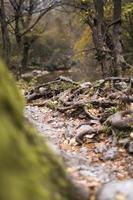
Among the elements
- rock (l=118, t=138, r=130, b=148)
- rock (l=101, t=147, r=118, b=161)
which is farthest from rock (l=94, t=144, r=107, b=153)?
rock (l=118, t=138, r=130, b=148)

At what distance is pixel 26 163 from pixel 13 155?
20 cm

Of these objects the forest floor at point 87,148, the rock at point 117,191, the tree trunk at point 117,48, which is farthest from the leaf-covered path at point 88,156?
A: the tree trunk at point 117,48

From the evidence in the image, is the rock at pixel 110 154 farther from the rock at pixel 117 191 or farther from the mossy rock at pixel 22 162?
the mossy rock at pixel 22 162

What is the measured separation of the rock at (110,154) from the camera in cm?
787

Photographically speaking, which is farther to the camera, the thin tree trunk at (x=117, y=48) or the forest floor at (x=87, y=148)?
the thin tree trunk at (x=117, y=48)

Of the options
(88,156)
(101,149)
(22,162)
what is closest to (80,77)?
(101,149)

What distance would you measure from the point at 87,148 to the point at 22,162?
16.6ft

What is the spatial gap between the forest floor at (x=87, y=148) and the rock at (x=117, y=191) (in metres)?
0.19

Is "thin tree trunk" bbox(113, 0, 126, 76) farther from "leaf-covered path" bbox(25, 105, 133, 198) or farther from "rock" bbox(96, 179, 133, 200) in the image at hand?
"rock" bbox(96, 179, 133, 200)

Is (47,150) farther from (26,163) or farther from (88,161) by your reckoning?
(88,161)

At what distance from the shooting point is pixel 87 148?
8773mm

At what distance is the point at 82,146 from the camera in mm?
8984

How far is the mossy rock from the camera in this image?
346cm

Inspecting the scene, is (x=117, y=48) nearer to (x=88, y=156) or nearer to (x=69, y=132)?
(x=69, y=132)
